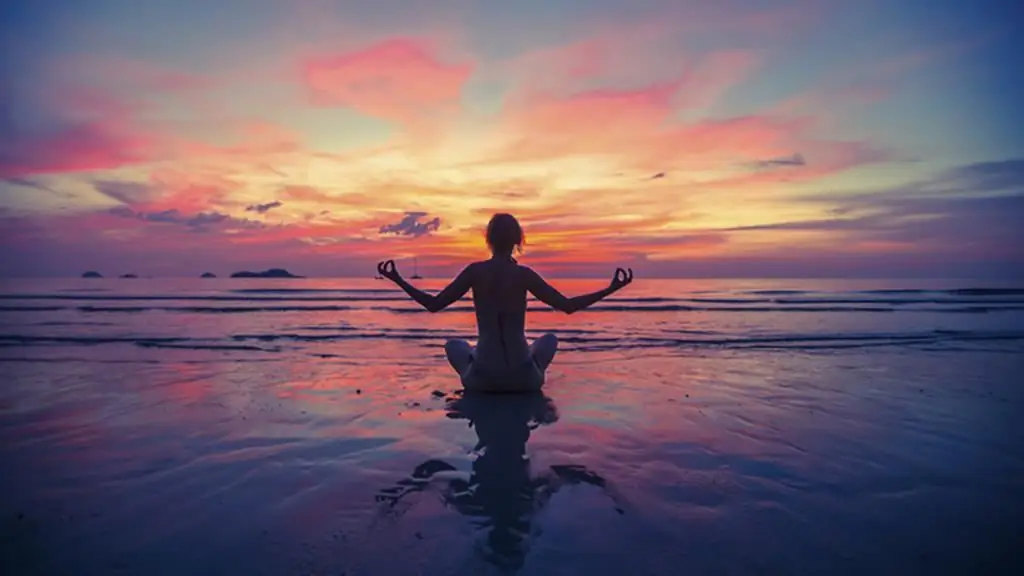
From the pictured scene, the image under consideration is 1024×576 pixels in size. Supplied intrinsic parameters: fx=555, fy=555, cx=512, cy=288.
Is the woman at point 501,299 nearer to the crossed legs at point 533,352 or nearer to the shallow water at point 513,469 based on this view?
the crossed legs at point 533,352

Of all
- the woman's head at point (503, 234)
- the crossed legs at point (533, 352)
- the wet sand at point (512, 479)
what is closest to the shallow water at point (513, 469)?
the wet sand at point (512, 479)

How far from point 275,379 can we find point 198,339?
23.6ft

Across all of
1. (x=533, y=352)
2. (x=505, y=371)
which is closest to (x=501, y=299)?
(x=505, y=371)

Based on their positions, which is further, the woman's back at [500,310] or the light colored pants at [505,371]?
the light colored pants at [505,371]

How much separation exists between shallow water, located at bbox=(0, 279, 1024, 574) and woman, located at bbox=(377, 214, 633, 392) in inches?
19.8

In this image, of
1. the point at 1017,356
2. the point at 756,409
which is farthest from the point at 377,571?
the point at 1017,356

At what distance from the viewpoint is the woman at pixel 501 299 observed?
6445mm

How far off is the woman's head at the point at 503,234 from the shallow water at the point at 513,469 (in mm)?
1921

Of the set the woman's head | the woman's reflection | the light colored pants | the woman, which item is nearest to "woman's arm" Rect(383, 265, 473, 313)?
the woman

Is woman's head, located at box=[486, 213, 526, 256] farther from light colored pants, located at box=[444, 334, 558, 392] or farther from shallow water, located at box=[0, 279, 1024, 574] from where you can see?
shallow water, located at box=[0, 279, 1024, 574]

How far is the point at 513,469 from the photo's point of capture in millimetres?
4418

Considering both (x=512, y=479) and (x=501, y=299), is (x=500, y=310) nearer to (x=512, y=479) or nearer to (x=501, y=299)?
(x=501, y=299)

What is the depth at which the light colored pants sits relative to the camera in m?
7.10

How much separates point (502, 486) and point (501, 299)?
288 centimetres
